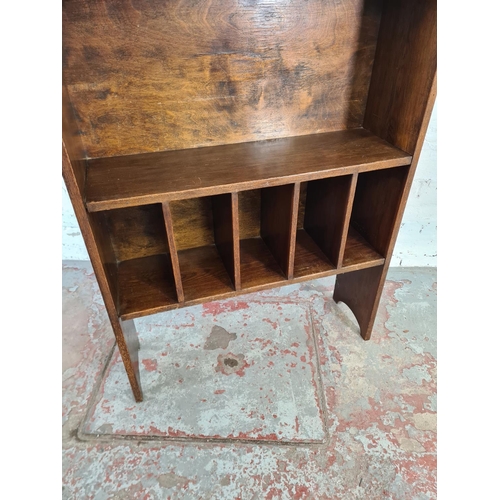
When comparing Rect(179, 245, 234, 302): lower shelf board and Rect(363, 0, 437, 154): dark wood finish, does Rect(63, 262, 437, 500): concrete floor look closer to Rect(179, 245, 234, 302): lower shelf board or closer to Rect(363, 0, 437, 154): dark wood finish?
Rect(179, 245, 234, 302): lower shelf board

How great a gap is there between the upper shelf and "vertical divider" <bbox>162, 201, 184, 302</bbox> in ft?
0.18

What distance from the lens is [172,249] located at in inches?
45.7

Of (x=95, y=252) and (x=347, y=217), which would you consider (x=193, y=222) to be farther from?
(x=347, y=217)

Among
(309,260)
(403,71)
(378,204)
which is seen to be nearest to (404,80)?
(403,71)

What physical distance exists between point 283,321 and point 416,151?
3.45ft

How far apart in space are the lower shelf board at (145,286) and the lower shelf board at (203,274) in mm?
58

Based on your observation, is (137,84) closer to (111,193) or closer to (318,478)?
(111,193)

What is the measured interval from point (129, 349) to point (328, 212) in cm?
96

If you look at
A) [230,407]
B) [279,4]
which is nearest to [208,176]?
[279,4]

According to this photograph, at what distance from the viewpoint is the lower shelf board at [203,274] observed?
51.9 inches

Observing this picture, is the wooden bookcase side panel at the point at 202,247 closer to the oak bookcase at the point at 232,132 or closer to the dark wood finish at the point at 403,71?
the oak bookcase at the point at 232,132

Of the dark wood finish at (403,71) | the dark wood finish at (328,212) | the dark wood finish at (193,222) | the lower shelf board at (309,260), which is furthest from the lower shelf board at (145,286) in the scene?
the dark wood finish at (403,71)

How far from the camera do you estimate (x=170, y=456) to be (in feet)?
4.38

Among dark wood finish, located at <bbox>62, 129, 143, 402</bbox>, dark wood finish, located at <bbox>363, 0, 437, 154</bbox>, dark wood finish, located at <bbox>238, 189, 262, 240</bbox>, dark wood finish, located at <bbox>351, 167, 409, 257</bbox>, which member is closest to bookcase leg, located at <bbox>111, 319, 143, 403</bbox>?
dark wood finish, located at <bbox>62, 129, 143, 402</bbox>
